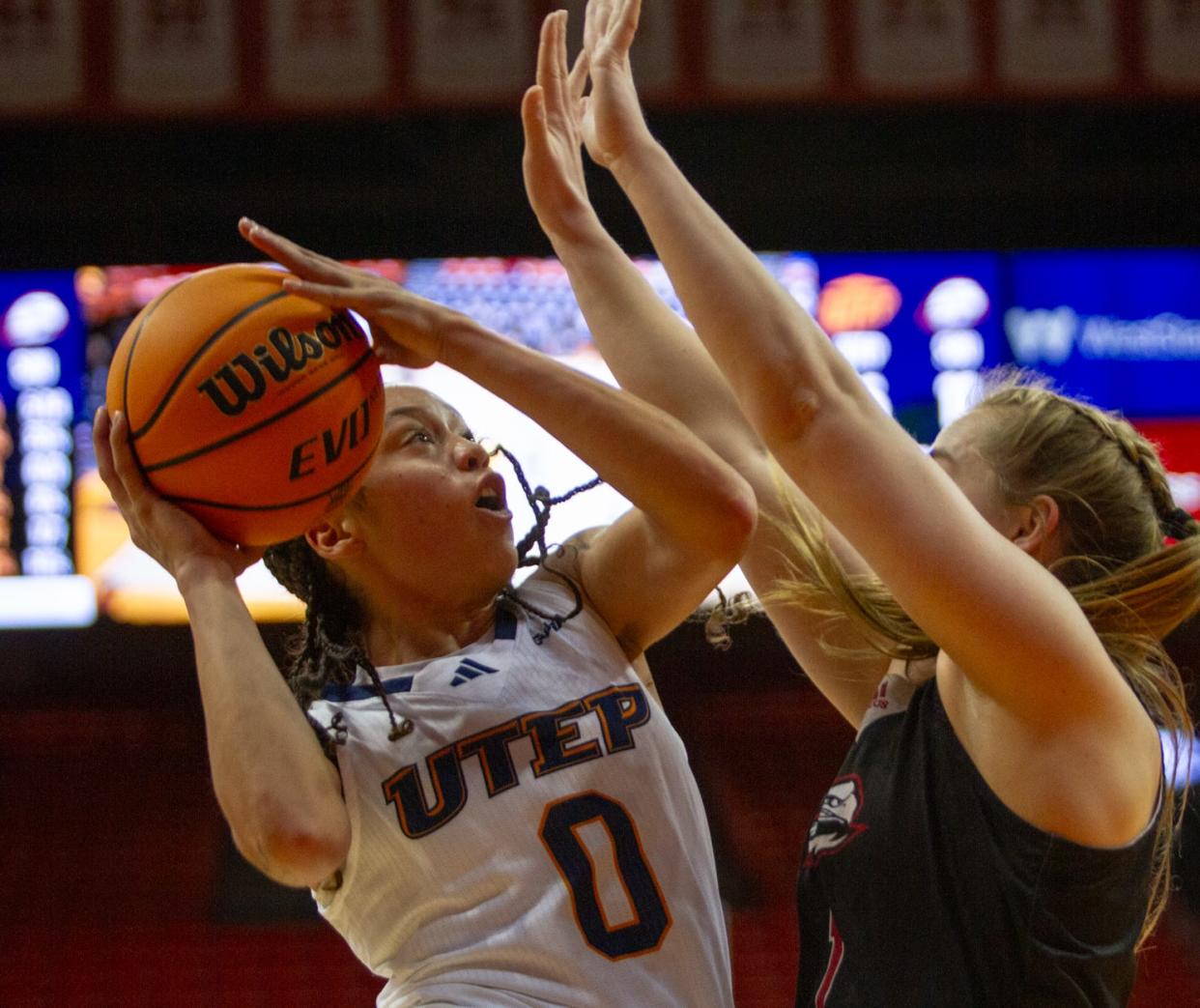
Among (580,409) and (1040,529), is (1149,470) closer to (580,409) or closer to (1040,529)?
(1040,529)

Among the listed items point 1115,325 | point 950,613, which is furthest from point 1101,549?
point 1115,325

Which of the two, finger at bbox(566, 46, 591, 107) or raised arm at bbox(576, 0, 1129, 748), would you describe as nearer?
raised arm at bbox(576, 0, 1129, 748)

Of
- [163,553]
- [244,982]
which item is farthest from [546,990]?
[244,982]

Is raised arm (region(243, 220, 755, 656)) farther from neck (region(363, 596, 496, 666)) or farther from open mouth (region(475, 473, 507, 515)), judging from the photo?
neck (region(363, 596, 496, 666))

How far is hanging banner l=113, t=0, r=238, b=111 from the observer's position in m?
6.30

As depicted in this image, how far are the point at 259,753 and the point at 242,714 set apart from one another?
0.16 feet

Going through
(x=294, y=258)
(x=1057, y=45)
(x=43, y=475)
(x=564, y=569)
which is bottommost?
(x=43, y=475)

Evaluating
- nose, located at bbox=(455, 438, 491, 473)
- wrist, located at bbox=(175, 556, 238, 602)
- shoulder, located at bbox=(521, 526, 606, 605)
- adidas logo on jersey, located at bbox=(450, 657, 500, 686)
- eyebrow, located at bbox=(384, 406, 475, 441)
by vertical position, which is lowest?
adidas logo on jersey, located at bbox=(450, 657, 500, 686)

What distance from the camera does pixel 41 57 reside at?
630 cm

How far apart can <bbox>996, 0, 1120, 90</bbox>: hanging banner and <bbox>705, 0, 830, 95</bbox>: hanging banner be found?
742mm

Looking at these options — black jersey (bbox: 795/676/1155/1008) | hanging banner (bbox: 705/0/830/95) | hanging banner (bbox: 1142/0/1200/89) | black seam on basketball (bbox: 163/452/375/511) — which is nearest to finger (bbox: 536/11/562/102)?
black seam on basketball (bbox: 163/452/375/511)

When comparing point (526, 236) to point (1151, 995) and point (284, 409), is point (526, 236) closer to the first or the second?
point (1151, 995)

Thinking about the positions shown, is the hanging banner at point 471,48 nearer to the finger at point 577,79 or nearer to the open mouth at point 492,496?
the finger at point 577,79

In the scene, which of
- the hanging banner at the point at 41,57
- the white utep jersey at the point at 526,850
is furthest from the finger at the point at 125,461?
the hanging banner at the point at 41,57
